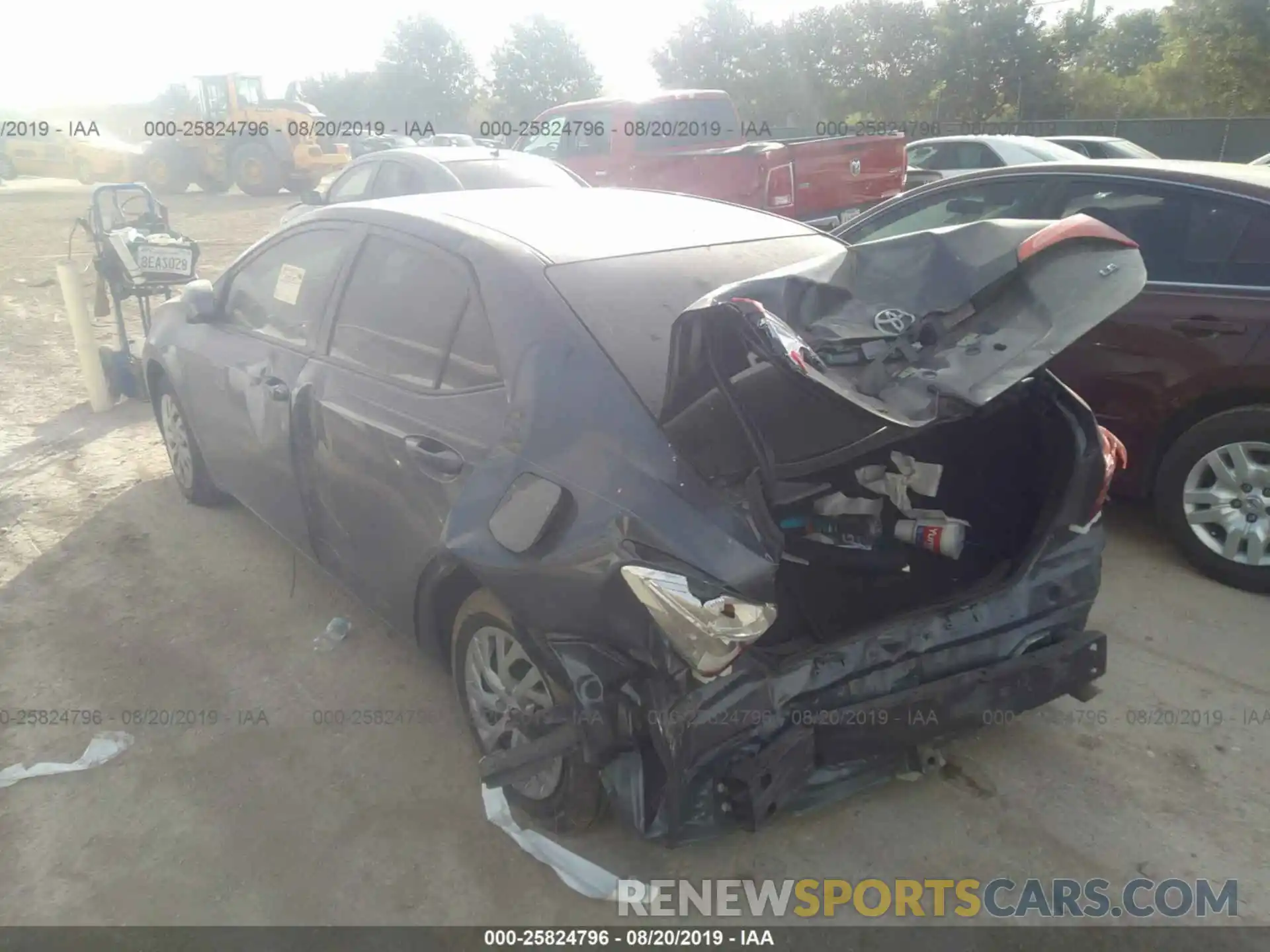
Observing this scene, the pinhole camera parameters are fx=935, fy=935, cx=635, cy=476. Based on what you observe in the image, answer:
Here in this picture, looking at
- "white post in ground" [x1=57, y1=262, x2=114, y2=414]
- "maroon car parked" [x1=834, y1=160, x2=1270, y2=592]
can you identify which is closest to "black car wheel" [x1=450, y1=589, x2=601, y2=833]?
"maroon car parked" [x1=834, y1=160, x2=1270, y2=592]

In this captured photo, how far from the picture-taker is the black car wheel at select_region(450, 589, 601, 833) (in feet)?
8.59

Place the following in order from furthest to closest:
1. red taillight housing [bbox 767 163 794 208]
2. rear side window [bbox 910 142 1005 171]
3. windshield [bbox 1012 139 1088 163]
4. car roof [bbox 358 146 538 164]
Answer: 1. rear side window [bbox 910 142 1005 171]
2. windshield [bbox 1012 139 1088 163]
3. red taillight housing [bbox 767 163 794 208]
4. car roof [bbox 358 146 538 164]

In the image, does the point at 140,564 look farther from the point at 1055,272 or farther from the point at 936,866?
the point at 1055,272

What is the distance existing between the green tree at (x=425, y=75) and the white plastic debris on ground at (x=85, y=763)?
45.5m

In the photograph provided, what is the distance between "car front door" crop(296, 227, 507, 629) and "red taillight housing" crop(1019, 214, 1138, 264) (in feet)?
4.75

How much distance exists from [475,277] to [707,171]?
6.35 metres

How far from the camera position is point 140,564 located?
4.55 metres

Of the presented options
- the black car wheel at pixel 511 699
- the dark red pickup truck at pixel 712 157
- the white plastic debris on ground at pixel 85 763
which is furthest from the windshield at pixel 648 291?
the dark red pickup truck at pixel 712 157

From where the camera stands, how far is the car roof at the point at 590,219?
9.93 ft

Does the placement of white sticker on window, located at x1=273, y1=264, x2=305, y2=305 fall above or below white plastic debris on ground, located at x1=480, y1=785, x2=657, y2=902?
above

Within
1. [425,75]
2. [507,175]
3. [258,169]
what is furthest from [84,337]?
[425,75]

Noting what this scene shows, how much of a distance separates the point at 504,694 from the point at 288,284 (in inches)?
82.4

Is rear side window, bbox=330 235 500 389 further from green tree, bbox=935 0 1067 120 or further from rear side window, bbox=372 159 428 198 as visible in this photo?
green tree, bbox=935 0 1067 120

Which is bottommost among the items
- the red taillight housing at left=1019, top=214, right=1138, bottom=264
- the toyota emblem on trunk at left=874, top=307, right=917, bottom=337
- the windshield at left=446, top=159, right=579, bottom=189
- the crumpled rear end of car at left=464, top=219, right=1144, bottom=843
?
the crumpled rear end of car at left=464, top=219, right=1144, bottom=843
